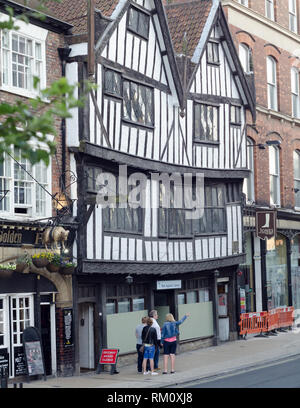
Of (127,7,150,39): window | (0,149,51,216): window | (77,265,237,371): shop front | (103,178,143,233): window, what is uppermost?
(127,7,150,39): window

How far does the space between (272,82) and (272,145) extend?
10.5 ft

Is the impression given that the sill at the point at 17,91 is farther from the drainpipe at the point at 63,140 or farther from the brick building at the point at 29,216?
the drainpipe at the point at 63,140

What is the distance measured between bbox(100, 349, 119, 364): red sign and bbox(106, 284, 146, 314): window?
1.84 metres

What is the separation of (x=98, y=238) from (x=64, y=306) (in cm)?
203

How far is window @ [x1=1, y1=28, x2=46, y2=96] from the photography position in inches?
730

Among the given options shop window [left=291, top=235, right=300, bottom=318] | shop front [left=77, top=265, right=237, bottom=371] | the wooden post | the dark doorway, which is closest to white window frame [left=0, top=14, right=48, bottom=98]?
the wooden post

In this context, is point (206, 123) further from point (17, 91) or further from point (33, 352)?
point (33, 352)

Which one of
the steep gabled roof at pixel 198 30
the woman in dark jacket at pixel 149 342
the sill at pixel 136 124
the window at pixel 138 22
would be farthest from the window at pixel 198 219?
the window at pixel 138 22

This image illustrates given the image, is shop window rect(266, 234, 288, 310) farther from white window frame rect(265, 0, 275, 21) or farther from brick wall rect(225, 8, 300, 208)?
white window frame rect(265, 0, 275, 21)

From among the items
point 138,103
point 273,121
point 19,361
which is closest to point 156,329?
point 19,361

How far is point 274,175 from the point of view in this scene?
3309cm

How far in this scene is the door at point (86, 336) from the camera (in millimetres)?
21422

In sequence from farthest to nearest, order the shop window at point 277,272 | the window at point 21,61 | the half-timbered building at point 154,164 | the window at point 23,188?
1. the shop window at point 277,272
2. the half-timbered building at point 154,164
3. the window at point 21,61
4. the window at point 23,188
